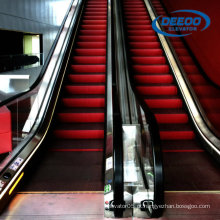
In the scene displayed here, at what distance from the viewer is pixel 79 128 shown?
491cm

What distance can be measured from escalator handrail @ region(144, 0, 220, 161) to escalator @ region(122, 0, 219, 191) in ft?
0.43

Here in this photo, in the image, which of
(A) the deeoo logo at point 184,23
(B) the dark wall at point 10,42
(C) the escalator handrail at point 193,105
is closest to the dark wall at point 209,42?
(A) the deeoo logo at point 184,23

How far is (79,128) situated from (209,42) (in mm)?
2856

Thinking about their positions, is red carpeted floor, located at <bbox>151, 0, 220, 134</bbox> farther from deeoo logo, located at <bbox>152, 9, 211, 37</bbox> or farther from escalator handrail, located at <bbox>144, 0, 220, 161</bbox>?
deeoo logo, located at <bbox>152, 9, 211, 37</bbox>

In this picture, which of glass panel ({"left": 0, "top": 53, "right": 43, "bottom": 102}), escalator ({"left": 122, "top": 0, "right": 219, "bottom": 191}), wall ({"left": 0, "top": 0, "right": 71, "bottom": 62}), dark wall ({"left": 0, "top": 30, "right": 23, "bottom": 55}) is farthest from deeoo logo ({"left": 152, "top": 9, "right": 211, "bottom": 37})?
dark wall ({"left": 0, "top": 30, "right": 23, "bottom": 55})

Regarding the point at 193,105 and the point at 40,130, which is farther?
the point at 193,105

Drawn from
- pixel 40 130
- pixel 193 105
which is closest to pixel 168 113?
pixel 193 105

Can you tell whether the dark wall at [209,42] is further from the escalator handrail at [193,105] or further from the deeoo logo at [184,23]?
the escalator handrail at [193,105]

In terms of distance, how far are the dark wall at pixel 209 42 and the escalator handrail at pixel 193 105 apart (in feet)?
1.40

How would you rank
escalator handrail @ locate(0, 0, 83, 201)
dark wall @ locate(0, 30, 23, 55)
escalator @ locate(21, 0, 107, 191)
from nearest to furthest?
escalator handrail @ locate(0, 0, 83, 201) → escalator @ locate(21, 0, 107, 191) → dark wall @ locate(0, 30, 23, 55)

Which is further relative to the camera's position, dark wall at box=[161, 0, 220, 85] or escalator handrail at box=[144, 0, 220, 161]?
dark wall at box=[161, 0, 220, 85]

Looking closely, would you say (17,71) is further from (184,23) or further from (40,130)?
(40,130)

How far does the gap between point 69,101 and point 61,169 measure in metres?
1.94

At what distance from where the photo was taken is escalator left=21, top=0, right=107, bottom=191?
3.56 meters
